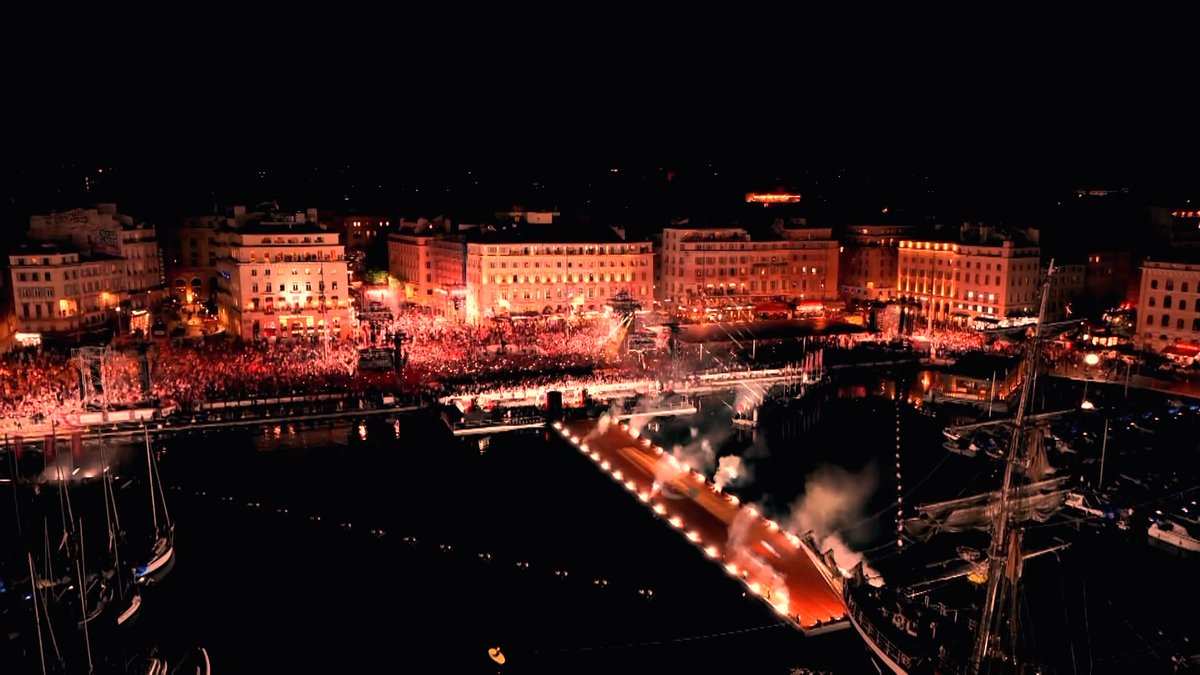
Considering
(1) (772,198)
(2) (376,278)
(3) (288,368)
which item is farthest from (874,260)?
(3) (288,368)

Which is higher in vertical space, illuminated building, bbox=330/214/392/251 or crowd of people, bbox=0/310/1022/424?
illuminated building, bbox=330/214/392/251

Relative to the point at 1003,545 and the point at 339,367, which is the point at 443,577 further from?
the point at 339,367

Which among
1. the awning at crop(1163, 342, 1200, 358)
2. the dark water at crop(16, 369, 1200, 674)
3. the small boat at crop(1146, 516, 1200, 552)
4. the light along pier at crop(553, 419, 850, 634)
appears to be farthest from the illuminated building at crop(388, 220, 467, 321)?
the small boat at crop(1146, 516, 1200, 552)

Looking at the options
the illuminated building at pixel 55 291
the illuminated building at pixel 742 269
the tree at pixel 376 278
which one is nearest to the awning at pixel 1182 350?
the illuminated building at pixel 742 269

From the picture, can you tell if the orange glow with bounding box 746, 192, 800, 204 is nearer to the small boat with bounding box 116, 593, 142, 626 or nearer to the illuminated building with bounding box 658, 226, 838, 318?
the illuminated building with bounding box 658, 226, 838, 318

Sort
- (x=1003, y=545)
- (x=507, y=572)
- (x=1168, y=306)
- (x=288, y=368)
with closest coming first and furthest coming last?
(x=1003, y=545) → (x=507, y=572) → (x=288, y=368) → (x=1168, y=306)

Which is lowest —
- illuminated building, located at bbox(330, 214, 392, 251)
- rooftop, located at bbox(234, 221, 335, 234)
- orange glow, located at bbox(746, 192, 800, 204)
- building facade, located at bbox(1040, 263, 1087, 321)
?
building facade, located at bbox(1040, 263, 1087, 321)
